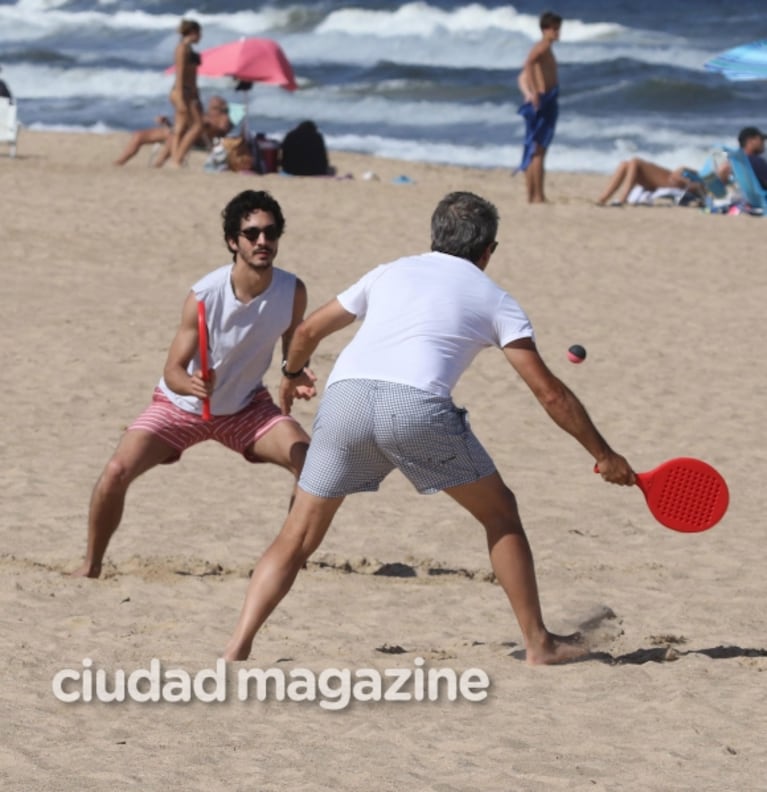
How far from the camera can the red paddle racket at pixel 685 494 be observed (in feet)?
17.5

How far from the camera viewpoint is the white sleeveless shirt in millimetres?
6012

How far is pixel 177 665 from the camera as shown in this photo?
5273 mm

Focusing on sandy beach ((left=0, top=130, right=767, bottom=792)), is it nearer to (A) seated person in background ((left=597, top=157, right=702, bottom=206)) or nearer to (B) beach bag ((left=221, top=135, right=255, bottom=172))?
(A) seated person in background ((left=597, top=157, right=702, bottom=206))

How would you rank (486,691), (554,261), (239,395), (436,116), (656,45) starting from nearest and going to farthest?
(486,691), (239,395), (554,261), (436,116), (656,45)

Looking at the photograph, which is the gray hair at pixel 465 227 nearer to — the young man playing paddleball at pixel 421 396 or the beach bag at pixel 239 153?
the young man playing paddleball at pixel 421 396

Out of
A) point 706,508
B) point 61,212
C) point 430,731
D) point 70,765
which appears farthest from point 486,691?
point 61,212

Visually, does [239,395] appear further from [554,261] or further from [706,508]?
[554,261]

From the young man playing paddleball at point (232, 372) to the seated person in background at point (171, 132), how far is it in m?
11.8

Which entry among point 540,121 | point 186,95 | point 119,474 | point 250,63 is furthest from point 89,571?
point 250,63

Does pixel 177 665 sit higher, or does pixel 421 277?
pixel 421 277

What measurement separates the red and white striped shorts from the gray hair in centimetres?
136

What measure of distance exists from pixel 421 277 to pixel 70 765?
5.35 ft

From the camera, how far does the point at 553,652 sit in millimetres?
5375

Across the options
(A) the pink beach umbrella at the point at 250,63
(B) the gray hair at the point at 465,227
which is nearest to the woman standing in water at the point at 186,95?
(A) the pink beach umbrella at the point at 250,63
